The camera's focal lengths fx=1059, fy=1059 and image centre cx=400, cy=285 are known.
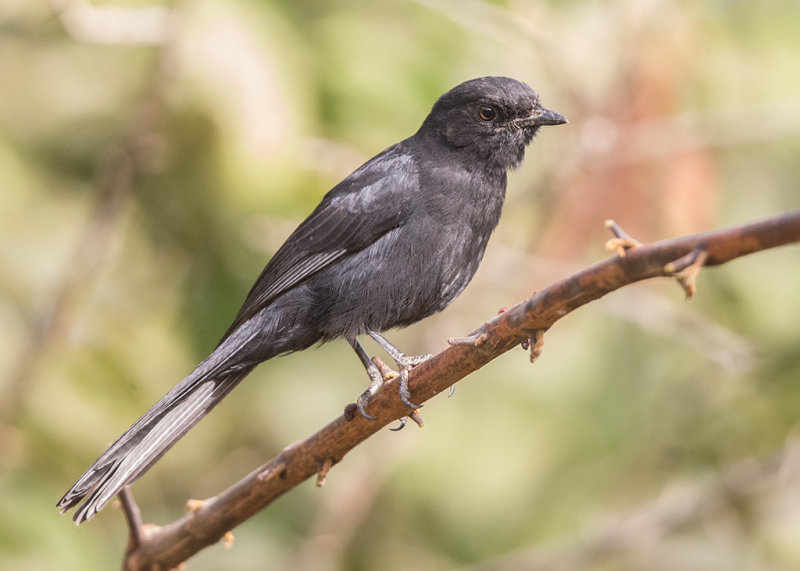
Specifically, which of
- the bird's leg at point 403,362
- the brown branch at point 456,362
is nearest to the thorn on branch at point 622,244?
the brown branch at point 456,362

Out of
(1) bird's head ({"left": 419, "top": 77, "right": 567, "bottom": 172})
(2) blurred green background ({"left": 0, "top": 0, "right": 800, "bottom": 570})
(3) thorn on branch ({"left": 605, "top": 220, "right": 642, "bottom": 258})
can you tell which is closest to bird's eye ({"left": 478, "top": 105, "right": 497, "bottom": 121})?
(1) bird's head ({"left": 419, "top": 77, "right": 567, "bottom": 172})

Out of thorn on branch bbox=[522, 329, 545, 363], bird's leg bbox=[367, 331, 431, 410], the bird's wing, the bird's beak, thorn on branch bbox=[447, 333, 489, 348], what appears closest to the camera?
thorn on branch bbox=[522, 329, 545, 363]

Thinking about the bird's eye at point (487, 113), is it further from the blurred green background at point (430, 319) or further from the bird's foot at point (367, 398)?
the bird's foot at point (367, 398)

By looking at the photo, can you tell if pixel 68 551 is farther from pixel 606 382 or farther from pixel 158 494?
pixel 606 382

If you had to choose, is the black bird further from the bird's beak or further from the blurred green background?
the blurred green background

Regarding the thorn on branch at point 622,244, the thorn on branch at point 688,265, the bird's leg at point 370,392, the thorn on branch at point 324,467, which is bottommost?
the thorn on branch at point 688,265

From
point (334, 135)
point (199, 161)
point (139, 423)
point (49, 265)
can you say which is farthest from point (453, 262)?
point (49, 265)
